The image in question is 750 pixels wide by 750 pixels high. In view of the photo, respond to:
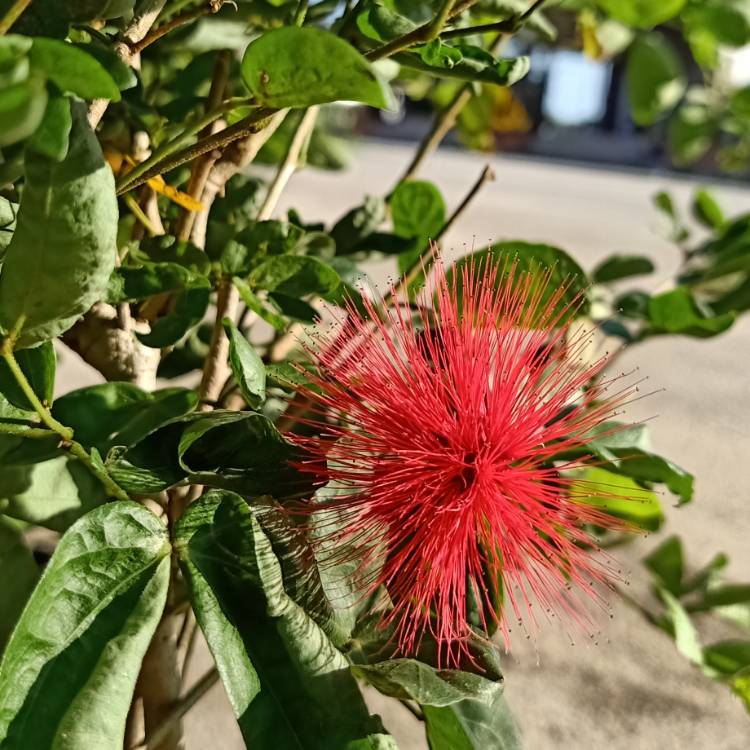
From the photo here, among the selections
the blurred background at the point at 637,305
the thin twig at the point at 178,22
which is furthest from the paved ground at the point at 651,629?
the thin twig at the point at 178,22

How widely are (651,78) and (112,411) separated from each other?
37 cm

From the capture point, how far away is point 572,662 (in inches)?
20.0

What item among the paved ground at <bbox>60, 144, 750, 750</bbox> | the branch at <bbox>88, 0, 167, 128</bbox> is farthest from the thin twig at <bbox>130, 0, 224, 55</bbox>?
the paved ground at <bbox>60, 144, 750, 750</bbox>

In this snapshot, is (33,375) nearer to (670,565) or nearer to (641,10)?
(641,10)

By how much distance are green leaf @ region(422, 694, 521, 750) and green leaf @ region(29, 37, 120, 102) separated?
0.18 meters

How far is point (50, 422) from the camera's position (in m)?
0.22

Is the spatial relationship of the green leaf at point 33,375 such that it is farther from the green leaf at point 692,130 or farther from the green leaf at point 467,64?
the green leaf at point 692,130

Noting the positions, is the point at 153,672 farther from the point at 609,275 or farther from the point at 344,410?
the point at 609,275

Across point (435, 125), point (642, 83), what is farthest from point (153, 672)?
point (642, 83)

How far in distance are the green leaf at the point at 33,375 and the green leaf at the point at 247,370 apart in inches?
1.8

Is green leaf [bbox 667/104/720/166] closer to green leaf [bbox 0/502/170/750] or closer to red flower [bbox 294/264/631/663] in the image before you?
red flower [bbox 294/264/631/663]

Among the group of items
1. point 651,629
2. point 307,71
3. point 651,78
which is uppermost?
point 651,78

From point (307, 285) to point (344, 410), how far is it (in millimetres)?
45

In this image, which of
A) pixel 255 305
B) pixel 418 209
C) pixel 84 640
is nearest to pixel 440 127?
pixel 418 209
